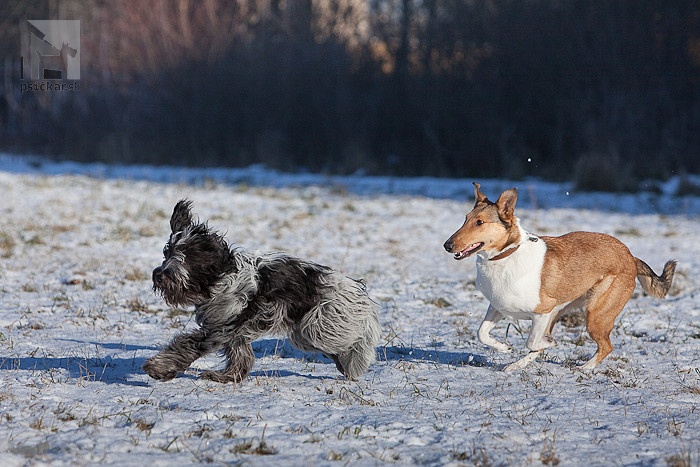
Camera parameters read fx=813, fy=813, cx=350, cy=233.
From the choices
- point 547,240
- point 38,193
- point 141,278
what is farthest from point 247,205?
point 547,240

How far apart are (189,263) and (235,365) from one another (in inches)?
27.9

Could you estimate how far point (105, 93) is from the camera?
27.5 metres

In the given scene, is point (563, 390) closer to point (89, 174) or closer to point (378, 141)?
point (89, 174)

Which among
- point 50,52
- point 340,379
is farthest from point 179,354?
point 50,52

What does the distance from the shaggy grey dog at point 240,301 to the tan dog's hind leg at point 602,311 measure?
1.68 m

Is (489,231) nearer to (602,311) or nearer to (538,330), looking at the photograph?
(538,330)

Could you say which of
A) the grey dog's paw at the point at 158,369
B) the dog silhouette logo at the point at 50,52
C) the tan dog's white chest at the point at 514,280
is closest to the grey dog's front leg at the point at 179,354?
the grey dog's paw at the point at 158,369

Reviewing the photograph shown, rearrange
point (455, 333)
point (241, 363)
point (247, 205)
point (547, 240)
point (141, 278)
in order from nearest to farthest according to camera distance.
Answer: point (241, 363), point (547, 240), point (455, 333), point (141, 278), point (247, 205)

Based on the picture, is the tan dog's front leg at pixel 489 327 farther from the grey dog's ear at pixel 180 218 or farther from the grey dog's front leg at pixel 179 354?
the grey dog's ear at pixel 180 218

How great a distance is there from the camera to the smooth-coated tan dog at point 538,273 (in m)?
5.54

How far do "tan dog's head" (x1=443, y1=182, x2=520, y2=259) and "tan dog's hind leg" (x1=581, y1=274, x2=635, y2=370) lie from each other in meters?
0.75

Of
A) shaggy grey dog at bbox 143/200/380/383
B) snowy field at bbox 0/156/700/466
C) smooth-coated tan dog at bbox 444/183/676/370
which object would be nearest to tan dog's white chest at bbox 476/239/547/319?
smooth-coated tan dog at bbox 444/183/676/370

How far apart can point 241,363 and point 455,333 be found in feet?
7.61

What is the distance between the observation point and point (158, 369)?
16.1 feet
